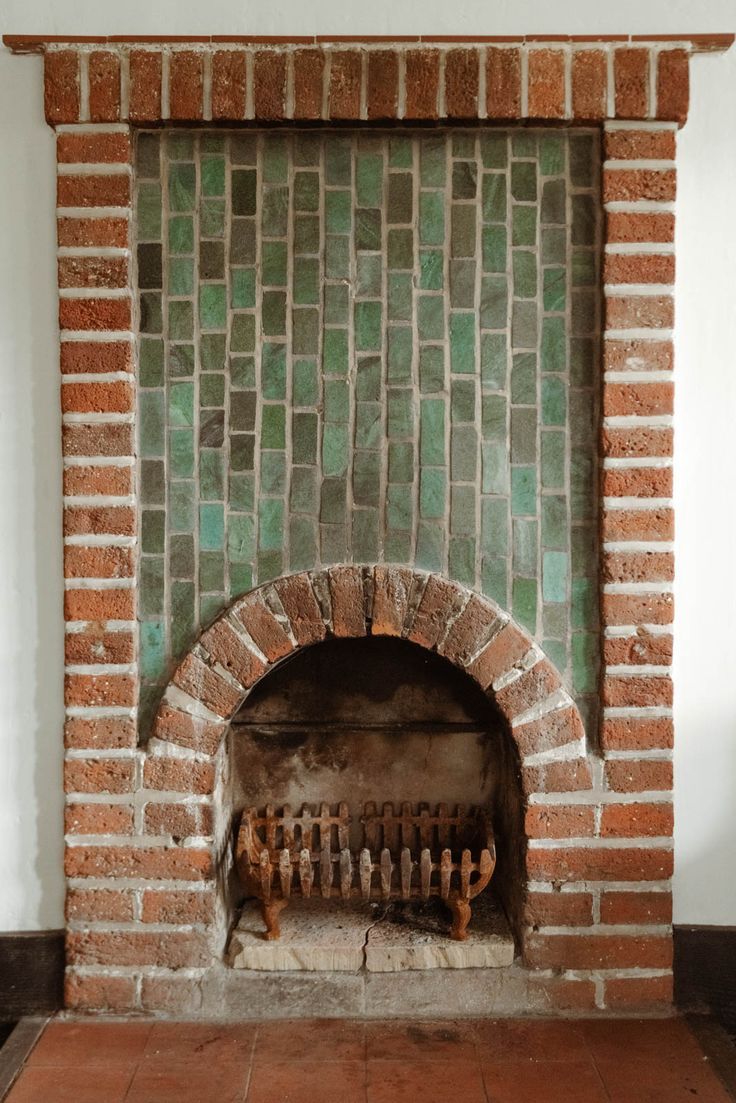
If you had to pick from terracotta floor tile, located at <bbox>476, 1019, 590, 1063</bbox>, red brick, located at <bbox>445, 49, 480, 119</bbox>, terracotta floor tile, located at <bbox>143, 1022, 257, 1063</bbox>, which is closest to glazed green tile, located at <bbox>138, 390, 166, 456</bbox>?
red brick, located at <bbox>445, 49, 480, 119</bbox>

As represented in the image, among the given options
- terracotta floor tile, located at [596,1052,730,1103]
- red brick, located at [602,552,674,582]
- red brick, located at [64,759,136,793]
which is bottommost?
terracotta floor tile, located at [596,1052,730,1103]

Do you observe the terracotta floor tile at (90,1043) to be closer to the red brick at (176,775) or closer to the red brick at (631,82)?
the red brick at (176,775)

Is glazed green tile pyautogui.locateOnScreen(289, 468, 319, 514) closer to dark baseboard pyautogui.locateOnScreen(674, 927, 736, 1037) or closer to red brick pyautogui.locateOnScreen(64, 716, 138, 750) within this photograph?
red brick pyautogui.locateOnScreen(64, 716, 138, 750)

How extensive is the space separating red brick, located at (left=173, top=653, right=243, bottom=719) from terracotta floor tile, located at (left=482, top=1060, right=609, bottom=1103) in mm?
1116

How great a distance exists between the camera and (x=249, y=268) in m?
2.49

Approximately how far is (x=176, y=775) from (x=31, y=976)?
0.68m

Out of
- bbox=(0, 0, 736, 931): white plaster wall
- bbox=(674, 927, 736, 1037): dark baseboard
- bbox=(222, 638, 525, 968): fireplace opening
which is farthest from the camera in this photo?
bbox=(222, 638, 525, 968): fireplace opening

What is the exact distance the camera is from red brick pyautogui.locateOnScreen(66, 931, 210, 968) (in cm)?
250

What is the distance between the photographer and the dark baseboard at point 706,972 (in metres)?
2.54

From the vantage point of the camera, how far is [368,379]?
2.51 m

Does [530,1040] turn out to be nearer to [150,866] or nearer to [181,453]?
[150,866]

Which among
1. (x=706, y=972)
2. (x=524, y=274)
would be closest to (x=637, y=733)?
(x=706, y=972)

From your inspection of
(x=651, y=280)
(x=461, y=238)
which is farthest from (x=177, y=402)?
(x=651, y=280)

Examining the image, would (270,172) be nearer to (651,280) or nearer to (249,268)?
(249,268)
